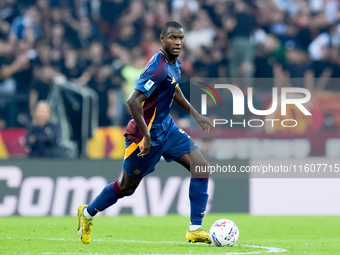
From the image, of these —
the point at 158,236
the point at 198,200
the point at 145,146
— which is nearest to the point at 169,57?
the point at 145,146

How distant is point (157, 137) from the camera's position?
7.32 metres

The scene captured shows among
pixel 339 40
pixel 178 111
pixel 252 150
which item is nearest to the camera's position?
pixel 252 150

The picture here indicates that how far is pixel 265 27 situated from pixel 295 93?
8.71ft

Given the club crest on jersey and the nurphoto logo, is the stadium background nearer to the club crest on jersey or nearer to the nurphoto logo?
the nurphoto logo

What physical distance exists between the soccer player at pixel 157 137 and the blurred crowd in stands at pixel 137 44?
6.64 metres

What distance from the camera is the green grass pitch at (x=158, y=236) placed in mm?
6965

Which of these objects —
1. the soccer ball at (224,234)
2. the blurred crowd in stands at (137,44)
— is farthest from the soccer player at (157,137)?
the blurred crowd in stands at (137,44)

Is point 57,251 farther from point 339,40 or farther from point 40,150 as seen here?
point 339,40

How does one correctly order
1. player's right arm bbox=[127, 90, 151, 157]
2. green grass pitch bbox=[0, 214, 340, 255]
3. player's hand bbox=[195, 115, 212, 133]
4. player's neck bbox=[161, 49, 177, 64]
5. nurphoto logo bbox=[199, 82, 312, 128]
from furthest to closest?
nurphoto logo bbox=[199, 82, 312, 128]
player's hand bbox=[195, 115, 212, 133]
player's neck bbox=[161, 49, 177, 64]
green grass pitch bbox=[0, 214, 340, 255]
player's right arm bbox=[127, 90, 151, 157]

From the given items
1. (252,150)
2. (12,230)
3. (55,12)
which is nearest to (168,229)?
(12,230)

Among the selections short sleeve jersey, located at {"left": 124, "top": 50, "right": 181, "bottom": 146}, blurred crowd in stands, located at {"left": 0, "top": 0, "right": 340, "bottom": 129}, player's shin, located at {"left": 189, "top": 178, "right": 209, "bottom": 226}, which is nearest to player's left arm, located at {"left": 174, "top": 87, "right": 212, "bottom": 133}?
short sleeve jersey, located at {"left": 124, "top": 50, "right": 181, "bottom": 146}

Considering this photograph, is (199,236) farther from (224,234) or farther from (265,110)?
(265,110)

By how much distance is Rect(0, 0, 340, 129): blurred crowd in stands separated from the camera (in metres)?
14.5

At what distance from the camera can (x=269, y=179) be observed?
12422 mm
